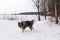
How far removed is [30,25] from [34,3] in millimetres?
9799

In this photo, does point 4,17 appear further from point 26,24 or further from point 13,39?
point 13,39

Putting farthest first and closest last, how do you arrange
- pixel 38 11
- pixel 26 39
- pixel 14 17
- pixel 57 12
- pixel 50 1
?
pixel 14 17
pixel 38 11
pixel 50 1
pixel 57 12
pixel 26 39

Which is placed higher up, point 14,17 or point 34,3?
point 34,3

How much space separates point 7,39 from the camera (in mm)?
6570

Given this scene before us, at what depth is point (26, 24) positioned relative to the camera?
29.1 feet

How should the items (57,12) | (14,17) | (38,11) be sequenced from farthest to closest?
1. (14,17)
2. (38,11)
3. (57,12)

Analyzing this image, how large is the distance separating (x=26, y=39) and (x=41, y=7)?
1305 centimetres

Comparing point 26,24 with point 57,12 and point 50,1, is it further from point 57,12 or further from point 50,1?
point 50,1

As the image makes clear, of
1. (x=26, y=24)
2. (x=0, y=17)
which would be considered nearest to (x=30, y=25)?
(x=26, y=24)

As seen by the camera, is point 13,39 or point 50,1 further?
point 50,1

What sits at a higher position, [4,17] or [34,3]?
[34,3]

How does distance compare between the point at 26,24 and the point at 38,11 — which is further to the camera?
the point at 38,11

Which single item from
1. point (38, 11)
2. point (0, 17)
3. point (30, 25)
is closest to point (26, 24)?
point (30, 25)

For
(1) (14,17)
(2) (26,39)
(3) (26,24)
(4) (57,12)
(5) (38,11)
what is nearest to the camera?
(2) (26,39)
